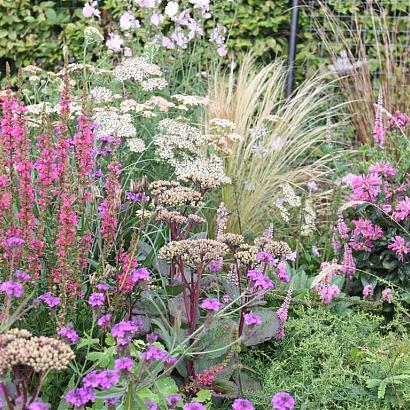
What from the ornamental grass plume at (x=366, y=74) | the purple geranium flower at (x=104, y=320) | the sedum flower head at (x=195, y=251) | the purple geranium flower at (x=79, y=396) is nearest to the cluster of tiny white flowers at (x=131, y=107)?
the sedum flower head at (x=195, y=251)

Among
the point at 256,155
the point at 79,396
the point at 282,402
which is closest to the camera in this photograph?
the point at 79,396

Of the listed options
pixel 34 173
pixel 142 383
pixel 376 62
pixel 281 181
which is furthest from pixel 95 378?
pixel 376 62

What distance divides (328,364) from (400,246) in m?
1.09

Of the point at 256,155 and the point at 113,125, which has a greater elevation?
the point at 113,125

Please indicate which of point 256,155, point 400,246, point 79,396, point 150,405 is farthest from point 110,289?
point 256,155

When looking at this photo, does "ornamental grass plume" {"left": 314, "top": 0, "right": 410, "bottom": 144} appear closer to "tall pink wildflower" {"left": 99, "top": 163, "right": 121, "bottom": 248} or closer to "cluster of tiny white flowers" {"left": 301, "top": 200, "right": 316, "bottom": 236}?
"cluster of tiny white flowers" {"left": 301, "top": 200, "right": 316, "bottom": 236}

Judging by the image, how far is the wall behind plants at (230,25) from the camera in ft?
22.0

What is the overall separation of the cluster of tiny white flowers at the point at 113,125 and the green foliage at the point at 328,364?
1110mm

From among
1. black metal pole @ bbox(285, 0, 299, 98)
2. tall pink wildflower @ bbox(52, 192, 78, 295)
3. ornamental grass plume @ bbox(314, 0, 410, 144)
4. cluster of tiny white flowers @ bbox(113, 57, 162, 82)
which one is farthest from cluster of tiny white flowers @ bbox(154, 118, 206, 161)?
black metal pole @ bbox(285, 0, 299, 98)

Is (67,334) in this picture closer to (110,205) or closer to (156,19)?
(110,205)

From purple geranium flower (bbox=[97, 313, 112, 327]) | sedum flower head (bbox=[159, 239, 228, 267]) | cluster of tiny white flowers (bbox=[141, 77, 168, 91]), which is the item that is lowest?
purple geranium flower (bbox=[97, 313, 112, 327])

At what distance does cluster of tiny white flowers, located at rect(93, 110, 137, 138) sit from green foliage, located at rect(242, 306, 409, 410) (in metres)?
1.11

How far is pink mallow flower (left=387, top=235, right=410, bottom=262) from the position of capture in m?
3.40

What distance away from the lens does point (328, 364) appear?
2488 millimetres
